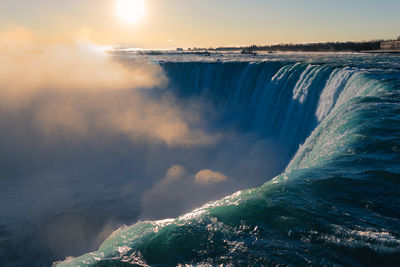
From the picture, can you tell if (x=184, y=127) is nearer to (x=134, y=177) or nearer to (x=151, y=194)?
(x=134, y=177)

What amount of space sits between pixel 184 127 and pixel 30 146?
922 centimetres

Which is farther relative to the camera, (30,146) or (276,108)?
(30,146)

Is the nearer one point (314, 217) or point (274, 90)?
point (314, 217)

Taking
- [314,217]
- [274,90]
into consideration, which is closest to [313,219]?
[314,217]

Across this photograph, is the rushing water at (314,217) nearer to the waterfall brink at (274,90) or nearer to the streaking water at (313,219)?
the streaking water at (313,219)

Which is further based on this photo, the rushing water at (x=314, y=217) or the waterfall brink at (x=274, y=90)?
the waterfall brink at (x=274, y=90)

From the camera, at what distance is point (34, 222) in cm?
931

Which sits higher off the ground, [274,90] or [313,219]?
[274,90]

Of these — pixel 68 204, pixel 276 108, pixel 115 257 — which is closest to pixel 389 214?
pixel 115 257

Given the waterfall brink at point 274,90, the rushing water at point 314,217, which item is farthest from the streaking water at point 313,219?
the waterfall brink at point 274,90

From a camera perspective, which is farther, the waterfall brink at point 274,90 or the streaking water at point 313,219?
the waterfall brink at point 274,90

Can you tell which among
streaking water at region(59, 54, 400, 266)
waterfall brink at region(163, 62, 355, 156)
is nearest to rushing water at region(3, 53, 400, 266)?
streaking water at region(59, 54, 400, 266)

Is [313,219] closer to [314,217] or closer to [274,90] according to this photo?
[314,217]

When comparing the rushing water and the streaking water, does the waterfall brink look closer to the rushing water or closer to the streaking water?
the rushing water
